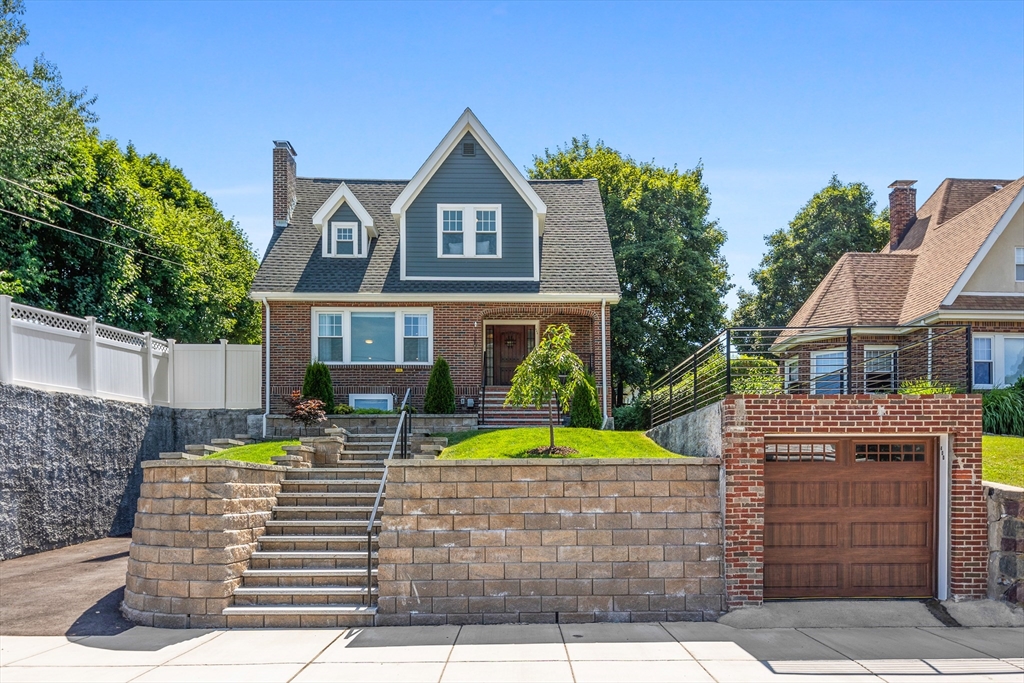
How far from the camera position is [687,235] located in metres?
30.4

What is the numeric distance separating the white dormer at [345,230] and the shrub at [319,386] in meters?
3.60

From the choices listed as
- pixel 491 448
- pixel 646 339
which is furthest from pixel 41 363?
pixel 646 339

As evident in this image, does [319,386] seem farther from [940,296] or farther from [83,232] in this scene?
[940,296]

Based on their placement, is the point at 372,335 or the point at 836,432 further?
the point at 372,335

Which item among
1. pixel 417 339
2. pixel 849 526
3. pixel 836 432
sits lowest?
pixel 849 526

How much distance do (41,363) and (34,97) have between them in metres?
12.0

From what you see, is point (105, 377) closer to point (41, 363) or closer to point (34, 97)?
point (41, 363)

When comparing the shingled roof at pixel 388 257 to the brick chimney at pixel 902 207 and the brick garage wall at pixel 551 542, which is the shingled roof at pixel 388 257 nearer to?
the brick garage wall at pixel 551 542

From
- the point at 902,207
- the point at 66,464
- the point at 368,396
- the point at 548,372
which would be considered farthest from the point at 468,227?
the point at 902,207

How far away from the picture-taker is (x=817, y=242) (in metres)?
34.7

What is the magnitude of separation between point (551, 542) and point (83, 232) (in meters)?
20.6

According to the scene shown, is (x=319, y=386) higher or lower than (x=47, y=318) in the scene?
lower

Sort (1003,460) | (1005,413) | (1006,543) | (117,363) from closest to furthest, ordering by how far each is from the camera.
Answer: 1. (1006,543)
2. (1003,460)
3. (117,363)
4. (1005,413)

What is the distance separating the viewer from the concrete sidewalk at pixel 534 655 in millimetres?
8508
